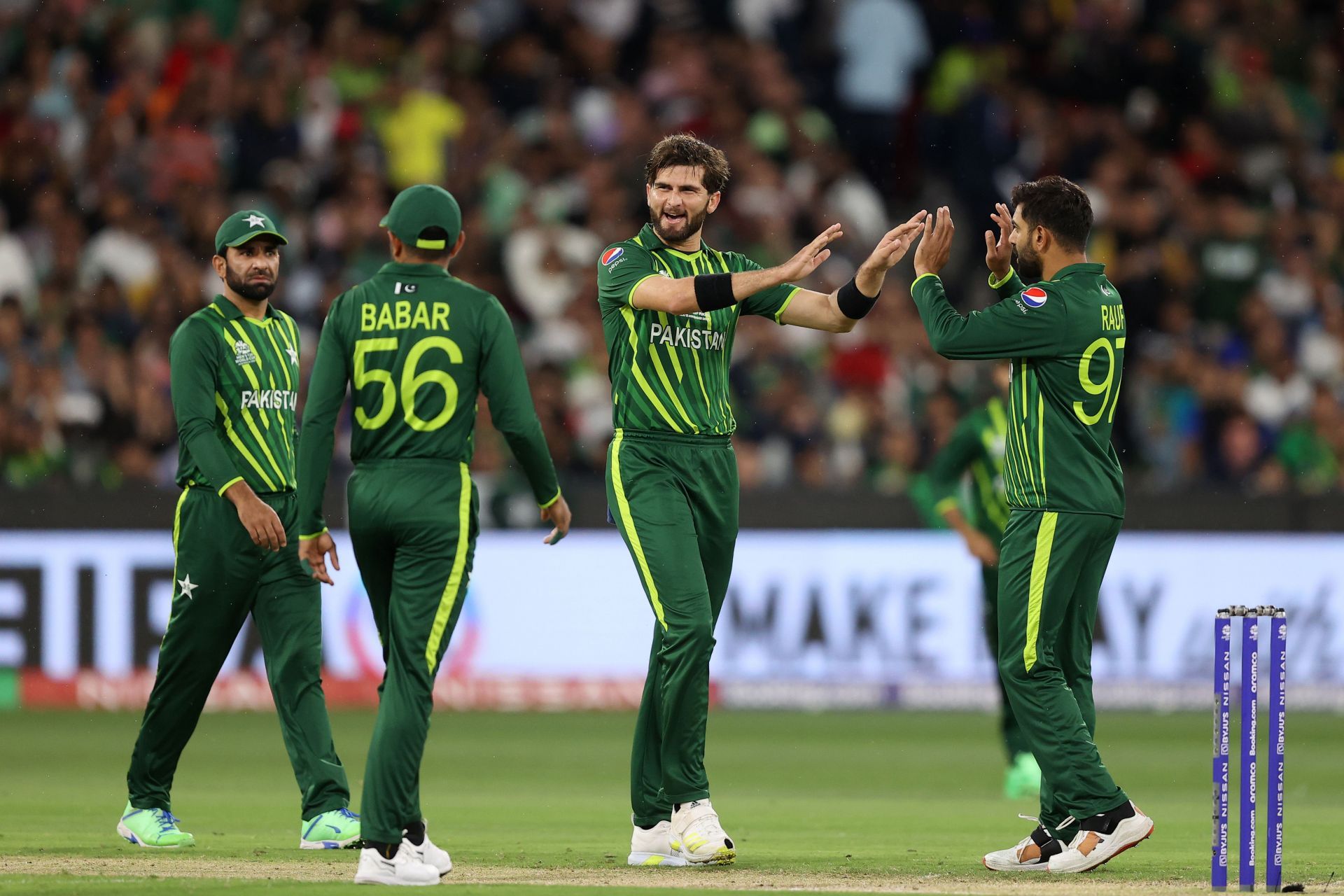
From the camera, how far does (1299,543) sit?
52.1ft

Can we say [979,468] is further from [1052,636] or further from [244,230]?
[244,230]

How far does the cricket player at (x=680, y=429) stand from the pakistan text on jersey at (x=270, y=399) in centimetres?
145

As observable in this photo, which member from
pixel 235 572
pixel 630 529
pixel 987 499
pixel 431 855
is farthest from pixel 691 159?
pixel 987 499

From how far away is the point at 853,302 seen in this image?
7.96 meters

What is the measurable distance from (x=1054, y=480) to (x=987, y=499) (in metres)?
3.86

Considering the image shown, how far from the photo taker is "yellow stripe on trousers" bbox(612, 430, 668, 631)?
795 cm

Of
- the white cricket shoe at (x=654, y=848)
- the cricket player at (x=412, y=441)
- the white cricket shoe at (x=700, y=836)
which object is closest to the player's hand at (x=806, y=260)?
the cricket player at (x=412, y=441)

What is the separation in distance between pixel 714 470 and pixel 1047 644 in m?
1.46

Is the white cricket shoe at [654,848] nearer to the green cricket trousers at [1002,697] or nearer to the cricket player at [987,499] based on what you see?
the green cricket trousers at [1002,697]

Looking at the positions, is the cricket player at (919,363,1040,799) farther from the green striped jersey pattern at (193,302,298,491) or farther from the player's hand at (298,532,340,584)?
the player's hand at (298,532,340,584)

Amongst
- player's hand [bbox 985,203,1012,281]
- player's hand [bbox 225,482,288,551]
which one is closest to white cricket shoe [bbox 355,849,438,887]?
player's hand [bbox 225,482,288,551]

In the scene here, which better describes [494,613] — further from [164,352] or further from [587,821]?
[587,821]

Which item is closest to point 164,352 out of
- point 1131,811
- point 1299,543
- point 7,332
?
point 7,332

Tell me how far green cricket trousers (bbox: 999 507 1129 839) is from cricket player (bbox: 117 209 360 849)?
2.77 meters
